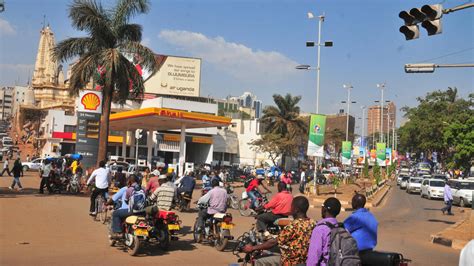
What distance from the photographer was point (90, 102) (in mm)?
32562

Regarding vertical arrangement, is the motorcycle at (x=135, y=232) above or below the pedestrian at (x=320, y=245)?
below

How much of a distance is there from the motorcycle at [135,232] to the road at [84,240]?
204 millimetres

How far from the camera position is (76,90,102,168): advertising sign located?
31922 millimetres

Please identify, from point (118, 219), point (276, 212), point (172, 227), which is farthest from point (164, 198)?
point (276, 212)

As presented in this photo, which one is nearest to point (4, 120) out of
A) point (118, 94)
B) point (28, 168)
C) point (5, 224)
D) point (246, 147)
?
point (246, 147)

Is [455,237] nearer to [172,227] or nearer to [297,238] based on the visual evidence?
[172,227]

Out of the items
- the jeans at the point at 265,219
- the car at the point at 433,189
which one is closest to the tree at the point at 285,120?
the car at the point at 433,189

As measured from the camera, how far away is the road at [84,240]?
Answer: 9.41 metres

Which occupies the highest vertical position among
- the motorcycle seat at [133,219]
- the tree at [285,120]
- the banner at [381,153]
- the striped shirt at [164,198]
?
the tree at [285,120]

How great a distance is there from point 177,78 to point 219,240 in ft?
200

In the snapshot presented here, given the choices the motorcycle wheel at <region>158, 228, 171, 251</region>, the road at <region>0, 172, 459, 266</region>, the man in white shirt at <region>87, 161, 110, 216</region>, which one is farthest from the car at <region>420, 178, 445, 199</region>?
the motorcycle wheel at <region>158, 228, 171, 251</region>

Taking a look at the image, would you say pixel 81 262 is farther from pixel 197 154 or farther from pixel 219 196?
pixel 197 154

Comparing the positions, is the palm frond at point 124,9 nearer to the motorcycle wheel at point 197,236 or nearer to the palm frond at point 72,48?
the palm frond at point 72,48

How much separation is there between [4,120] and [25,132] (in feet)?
355
